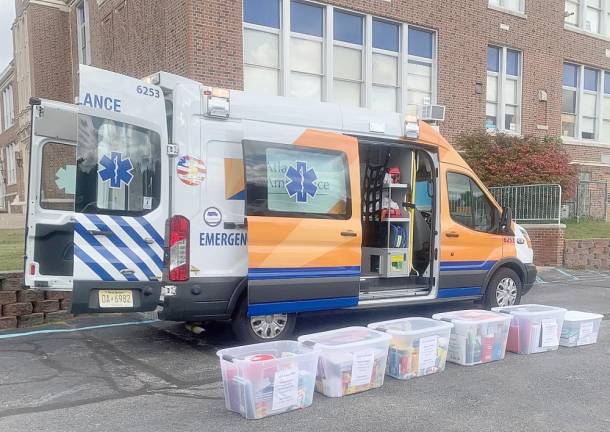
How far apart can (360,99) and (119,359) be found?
10.1 metres

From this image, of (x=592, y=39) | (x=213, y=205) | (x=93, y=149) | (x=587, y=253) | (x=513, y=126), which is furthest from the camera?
(x=592, y=39)

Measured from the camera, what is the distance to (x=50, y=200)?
655cm

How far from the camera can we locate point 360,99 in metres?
14.1

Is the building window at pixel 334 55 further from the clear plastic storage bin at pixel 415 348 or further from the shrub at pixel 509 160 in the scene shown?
the clear plastic storage bin at pixel 415 348

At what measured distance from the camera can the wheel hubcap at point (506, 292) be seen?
7922 millimetres

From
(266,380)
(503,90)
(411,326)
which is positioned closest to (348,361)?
(266,380)

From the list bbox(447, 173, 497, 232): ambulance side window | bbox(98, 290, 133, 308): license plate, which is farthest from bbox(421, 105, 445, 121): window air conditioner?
bbox(98, 290, 133, 308): license plate

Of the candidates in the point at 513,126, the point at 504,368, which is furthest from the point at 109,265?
the point at 513,126

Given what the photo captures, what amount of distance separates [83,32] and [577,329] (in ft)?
57.8

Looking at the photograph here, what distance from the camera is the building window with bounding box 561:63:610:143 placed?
64.3 feet

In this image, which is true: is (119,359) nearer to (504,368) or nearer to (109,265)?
(109,265)

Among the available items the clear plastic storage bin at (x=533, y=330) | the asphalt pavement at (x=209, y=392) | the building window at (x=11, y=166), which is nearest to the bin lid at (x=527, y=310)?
the clear plastic storage bin at (x=533, y=330)

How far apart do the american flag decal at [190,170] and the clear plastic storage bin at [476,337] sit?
111 inches

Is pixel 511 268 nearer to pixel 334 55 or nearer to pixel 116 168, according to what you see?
pixel 116 168
